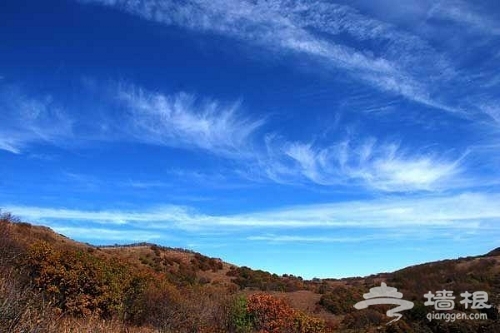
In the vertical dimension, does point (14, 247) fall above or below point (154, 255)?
below

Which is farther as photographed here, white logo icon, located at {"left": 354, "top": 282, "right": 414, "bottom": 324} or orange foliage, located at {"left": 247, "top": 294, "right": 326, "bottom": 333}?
white logo icon, located at {"left": 354, "top": 282, "right": 414, "bottom": 324}

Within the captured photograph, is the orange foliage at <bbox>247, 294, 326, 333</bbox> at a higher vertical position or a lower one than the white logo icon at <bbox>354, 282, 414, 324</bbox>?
lower

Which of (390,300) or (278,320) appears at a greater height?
(390,300)

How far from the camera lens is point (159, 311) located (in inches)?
838

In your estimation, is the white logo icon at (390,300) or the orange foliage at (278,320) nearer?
the orange foliage at (278,320)

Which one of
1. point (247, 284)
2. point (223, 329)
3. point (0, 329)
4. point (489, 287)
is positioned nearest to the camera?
point (0, 329)

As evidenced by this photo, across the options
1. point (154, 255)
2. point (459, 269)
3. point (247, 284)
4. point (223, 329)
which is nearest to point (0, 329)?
point (223, 329)

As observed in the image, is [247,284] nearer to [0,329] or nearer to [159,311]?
[159,311]

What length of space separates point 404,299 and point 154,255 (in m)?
31.6

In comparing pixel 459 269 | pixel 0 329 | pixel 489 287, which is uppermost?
pixel 459 269

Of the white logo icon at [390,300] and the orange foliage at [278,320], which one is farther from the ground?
the white logo icon at [390,300]

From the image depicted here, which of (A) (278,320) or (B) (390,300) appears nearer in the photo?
(A) (278,320)

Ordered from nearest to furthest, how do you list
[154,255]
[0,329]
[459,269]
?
[0,329]
[459,269]
[154,255]

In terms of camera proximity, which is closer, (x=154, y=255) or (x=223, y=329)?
(x=223, y=329)
